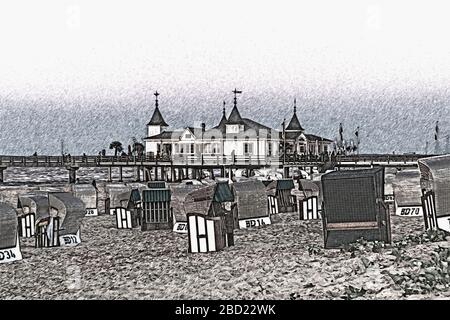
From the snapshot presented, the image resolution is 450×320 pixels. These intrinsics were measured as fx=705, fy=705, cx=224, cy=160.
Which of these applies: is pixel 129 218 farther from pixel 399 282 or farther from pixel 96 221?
pixel 399 282

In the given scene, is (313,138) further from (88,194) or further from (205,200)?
(88,194)

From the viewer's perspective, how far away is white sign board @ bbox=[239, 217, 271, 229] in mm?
6793

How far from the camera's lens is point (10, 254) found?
5.57 m

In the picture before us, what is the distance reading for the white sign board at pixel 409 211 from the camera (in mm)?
6820

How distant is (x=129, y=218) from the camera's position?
321 inches

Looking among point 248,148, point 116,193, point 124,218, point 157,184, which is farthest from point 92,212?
point 248,148

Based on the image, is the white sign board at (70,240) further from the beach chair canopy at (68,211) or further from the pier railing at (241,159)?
the pier railing at (241,159)

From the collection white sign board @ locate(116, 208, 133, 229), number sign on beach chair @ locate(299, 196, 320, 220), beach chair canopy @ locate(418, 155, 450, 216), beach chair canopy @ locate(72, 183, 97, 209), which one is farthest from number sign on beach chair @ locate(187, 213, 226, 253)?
beach chair canopy @ locate(72, 183, 97, 209)

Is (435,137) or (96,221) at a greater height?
(435,137)

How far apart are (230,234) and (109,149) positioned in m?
1.25
